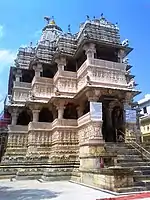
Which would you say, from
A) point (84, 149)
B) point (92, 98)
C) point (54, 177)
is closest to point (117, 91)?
point (92, 98)

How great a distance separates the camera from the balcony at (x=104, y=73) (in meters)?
16.4

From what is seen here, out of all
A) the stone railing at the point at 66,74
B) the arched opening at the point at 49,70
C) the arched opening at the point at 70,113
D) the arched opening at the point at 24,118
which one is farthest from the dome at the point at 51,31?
the arched opening at the point at 70,113

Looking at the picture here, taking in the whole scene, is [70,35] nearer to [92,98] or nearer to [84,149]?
[92,98]

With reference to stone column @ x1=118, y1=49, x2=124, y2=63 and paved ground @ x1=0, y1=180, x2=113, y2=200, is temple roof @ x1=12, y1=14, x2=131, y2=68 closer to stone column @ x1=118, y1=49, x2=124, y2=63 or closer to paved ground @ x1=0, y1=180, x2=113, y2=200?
stone column @ x1=118, y1=49, x2=124, y2=63

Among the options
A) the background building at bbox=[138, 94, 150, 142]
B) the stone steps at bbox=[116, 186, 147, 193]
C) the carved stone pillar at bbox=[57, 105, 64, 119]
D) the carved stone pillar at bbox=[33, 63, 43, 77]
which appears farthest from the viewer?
the background building at bbox=[138, 94, 150, 142]

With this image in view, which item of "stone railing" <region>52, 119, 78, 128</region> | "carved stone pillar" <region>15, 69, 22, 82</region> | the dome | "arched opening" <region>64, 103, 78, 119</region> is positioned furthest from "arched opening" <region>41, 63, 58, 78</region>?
"stone railing" <region>52, 119, 78, 128</region>

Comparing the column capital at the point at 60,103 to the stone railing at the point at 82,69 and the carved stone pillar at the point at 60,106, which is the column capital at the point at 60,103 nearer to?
the carved stone pillar at the point at 60,106

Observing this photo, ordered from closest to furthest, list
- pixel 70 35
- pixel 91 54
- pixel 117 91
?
pixel 117 91
pixel 91 54
pixel 70 35

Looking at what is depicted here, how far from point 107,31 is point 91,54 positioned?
316cm

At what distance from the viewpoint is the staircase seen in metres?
9.68

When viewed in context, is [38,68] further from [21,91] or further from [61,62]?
[21,91]

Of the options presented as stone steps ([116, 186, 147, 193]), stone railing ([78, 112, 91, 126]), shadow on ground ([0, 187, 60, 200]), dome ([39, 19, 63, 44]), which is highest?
dome ([39, 19, 63, 44])

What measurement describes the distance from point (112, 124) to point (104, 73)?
4.56 metres

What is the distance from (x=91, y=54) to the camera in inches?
672
